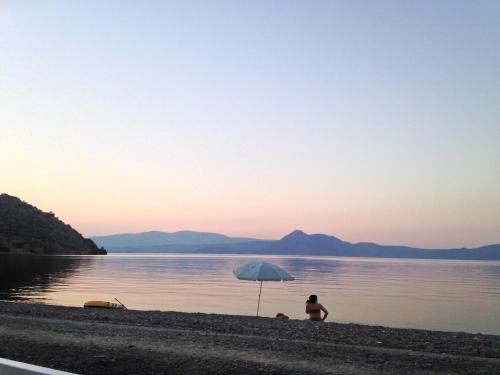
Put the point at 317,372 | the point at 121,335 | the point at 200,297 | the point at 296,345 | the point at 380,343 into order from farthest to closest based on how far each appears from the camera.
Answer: the point at 200,297 < the point at 380,343 < the point at 121,335 < the point at 296,345 < the point at 317,372

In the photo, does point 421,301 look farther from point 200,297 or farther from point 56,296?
point 56,296

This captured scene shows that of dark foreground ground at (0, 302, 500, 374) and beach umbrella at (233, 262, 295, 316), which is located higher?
beach umbrella at (233, 262, 295, 316)

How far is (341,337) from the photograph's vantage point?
1471 centimetres

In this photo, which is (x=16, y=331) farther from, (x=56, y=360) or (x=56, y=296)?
(x=56, y=296)

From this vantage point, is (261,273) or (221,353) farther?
(261,273)

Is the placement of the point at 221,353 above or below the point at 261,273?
below

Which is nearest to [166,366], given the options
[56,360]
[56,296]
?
[56,360]

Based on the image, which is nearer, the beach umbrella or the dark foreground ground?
the dark foreground ground

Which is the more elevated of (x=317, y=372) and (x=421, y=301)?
(x=317, y=372)

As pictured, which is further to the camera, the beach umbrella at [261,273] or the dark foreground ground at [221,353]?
the beach umbrella at [261,273]

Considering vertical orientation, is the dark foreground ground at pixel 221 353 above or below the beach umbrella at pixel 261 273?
below

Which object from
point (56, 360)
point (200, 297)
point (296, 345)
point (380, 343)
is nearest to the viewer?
point (56, 360)

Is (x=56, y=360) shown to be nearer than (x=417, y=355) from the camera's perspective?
Yes

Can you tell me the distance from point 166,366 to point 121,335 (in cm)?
451
